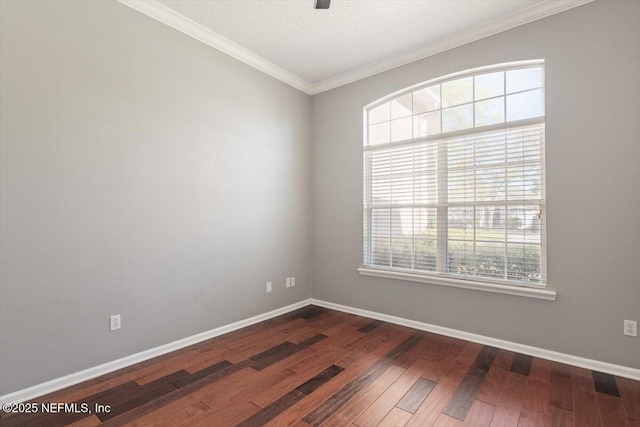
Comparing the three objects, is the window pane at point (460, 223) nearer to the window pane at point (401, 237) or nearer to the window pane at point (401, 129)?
the window pane at point (401, 237)

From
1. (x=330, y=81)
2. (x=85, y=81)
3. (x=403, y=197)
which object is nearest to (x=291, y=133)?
(x=330, y=81)

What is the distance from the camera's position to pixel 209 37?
310 cm

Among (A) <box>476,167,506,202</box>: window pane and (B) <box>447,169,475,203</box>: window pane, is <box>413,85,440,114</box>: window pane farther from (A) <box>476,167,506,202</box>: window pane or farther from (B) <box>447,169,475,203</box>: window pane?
(A) <box>476,167,506,202</box>: window pane

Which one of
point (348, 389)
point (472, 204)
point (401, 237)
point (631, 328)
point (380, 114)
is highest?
point (380, 114)

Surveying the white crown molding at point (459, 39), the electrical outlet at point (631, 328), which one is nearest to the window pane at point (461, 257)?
the electrical outlet at point (631, 328)

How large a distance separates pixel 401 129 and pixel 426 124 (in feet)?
1.00

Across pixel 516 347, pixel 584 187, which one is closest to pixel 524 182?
pixel 584 187

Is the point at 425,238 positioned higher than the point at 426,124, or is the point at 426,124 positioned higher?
the point at 426,124

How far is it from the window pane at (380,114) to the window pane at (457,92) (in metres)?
0.67

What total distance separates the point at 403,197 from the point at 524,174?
1202mm

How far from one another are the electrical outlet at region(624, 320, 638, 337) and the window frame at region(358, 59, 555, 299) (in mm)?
473

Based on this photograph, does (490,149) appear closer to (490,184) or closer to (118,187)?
(490,184)

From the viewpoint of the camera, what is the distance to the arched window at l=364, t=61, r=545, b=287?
2838mm

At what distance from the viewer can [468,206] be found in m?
3.15
